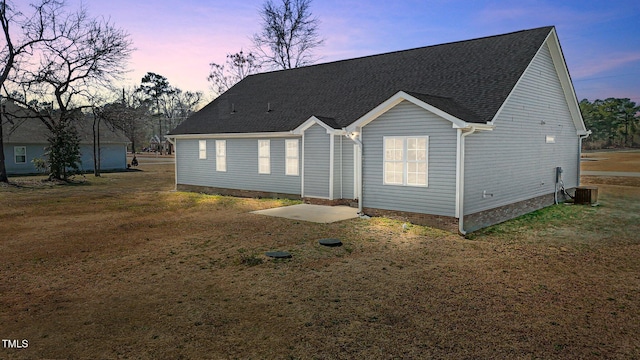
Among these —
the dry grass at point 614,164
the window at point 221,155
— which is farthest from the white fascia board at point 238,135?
the dry grass at point 614,164

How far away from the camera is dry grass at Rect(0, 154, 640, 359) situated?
480 centimetres

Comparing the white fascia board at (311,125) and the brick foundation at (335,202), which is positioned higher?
the white fascia board at (311,125)

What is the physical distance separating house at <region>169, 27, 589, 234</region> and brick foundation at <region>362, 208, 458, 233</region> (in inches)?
1.5

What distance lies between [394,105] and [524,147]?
5318 millimetres

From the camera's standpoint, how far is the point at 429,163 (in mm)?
11492

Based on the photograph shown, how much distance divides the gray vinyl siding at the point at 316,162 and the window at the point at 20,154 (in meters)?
28.7

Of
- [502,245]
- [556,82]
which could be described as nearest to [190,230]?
[502,245]

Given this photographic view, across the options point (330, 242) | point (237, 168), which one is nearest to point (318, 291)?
point (330, 242)

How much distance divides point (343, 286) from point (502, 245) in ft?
16.5

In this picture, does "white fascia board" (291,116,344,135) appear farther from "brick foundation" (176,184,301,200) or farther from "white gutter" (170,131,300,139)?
"brick foundation" (176,184,301,200)

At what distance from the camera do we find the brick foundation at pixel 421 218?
36.4 ft

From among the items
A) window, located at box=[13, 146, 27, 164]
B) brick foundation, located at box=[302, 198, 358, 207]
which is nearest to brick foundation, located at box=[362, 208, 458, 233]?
brick foundation, located at box=[302, 198, 358, 207]

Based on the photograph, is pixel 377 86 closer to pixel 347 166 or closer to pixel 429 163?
pixel 347 166

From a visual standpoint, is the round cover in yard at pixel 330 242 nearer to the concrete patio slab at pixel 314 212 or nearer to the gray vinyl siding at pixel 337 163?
the concrete patio slab at pixel 314 212
